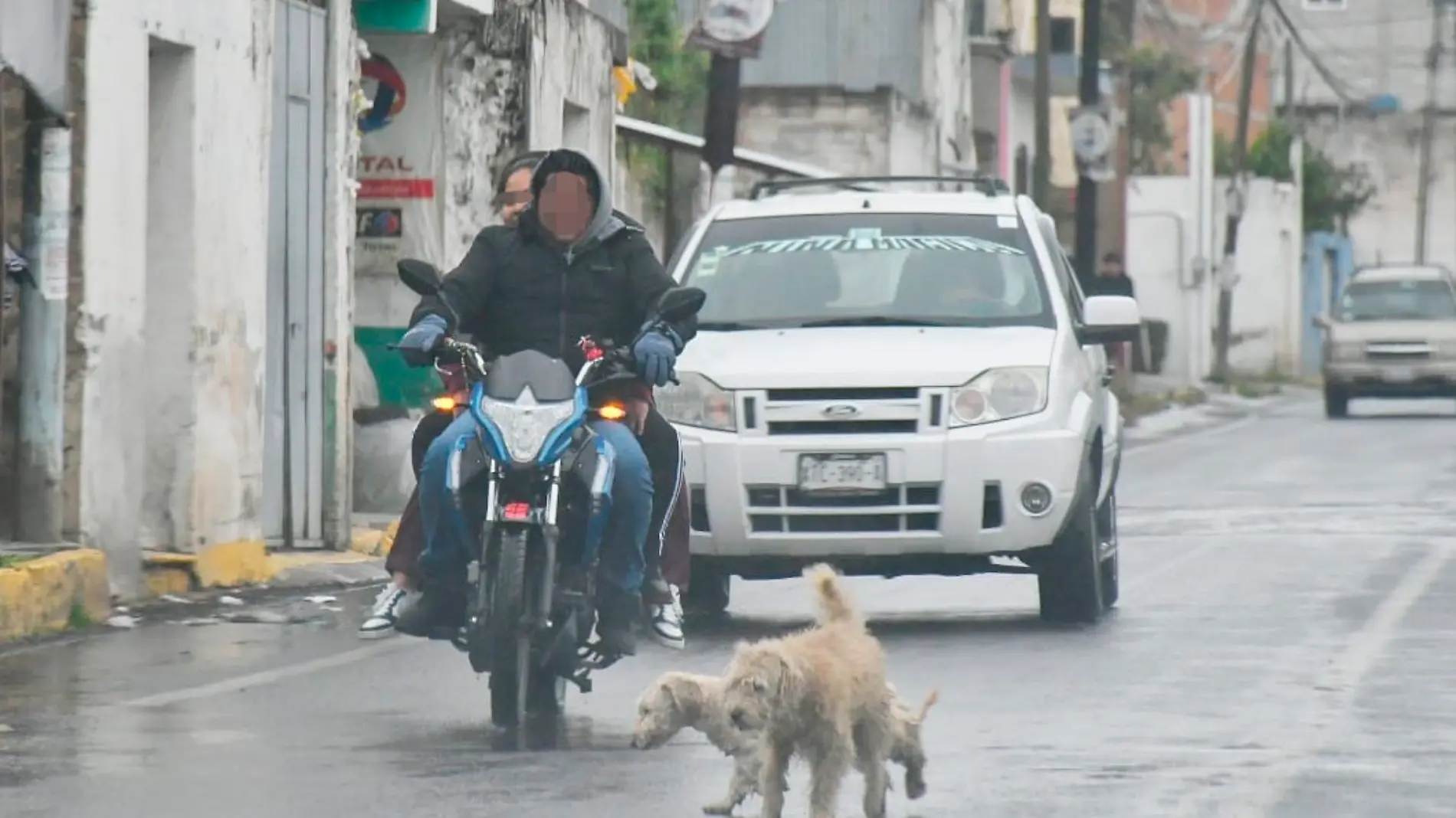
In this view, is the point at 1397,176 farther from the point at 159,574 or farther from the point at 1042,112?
the point at 159,574

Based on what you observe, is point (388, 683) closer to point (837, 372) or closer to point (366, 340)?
point (837, 372)

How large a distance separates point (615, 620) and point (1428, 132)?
219 feet

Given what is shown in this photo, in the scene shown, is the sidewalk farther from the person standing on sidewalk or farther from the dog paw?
the person standing on sidewalk

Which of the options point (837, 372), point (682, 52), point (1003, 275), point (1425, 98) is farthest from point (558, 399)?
point (1425, 98)

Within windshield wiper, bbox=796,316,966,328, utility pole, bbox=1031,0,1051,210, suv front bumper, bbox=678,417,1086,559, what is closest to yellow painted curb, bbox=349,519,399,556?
windshield wiper, bbox=796,316,966,328

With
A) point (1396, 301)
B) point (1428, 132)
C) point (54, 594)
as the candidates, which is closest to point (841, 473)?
point (54, 594)

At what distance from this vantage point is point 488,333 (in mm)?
10078

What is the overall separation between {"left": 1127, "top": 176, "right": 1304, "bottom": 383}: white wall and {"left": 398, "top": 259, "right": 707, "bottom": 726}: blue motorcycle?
48.6m

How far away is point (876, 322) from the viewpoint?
13.5 meters

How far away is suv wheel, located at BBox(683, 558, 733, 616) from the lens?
13484 millimetres

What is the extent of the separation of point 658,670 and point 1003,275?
126 inches

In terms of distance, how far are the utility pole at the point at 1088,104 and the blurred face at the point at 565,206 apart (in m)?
31.2

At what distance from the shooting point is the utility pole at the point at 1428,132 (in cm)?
7344

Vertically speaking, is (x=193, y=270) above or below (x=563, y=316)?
above
